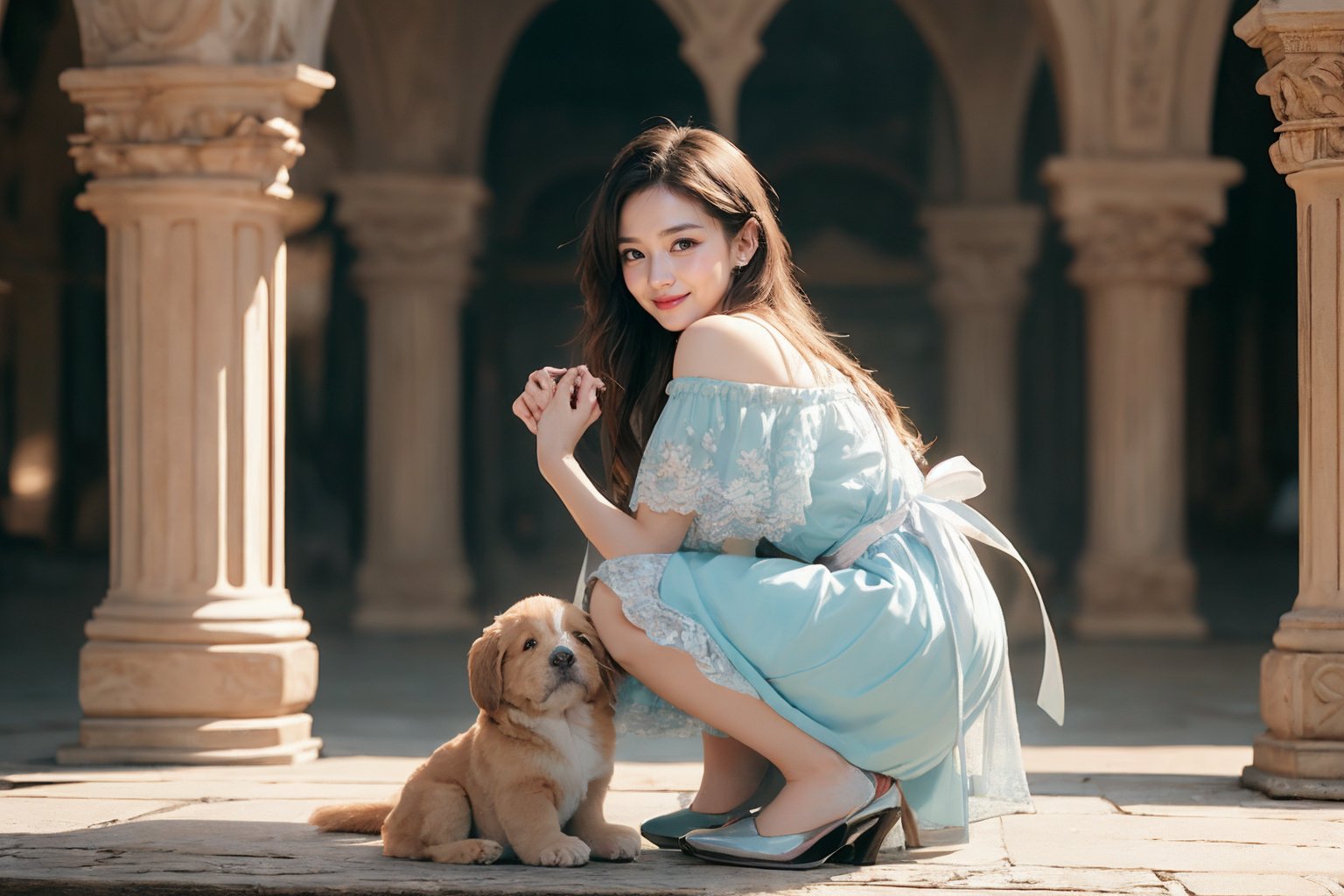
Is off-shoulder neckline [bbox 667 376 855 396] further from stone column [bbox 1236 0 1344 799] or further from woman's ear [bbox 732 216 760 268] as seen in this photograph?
stone column [bbox 1236 0 1344 799]

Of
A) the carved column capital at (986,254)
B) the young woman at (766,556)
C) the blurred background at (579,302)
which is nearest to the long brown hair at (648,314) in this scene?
the young woman at (766,556)

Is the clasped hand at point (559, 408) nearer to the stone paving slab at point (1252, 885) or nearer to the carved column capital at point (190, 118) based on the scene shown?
the stone paving slab at point (1252, 885)

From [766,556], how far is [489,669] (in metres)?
0.69

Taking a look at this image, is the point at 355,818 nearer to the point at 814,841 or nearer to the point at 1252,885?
the point at 814,841

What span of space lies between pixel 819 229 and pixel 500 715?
36.0 ft

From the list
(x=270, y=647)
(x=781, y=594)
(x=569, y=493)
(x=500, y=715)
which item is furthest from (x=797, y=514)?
(x=270, y=647)

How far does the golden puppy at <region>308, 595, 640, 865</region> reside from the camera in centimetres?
314

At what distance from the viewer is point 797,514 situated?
3.34 meters

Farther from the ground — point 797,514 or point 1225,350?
point 1225,350

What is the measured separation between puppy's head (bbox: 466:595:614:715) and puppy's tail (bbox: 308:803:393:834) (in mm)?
595

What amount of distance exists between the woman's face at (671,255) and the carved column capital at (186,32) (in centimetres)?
207

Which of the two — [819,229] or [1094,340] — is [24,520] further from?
[1094,340]

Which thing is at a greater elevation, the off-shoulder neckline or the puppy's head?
the off-shoulder neckline

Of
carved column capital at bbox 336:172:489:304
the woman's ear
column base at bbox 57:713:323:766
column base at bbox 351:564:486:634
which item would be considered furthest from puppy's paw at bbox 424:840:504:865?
carved column capital at bbox 336:172:489:304
